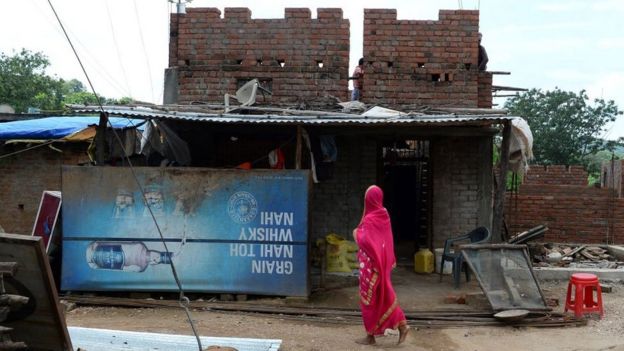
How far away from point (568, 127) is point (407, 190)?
47.9 feet

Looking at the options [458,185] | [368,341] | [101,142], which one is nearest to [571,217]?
[458,185]

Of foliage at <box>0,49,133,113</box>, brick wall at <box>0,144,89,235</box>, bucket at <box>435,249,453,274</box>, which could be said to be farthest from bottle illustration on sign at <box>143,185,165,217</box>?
foliage at <box>0,49,133,113</box>

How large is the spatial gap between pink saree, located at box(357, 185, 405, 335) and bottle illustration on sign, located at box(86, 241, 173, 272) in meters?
3.05

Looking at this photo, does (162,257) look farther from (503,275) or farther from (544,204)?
(544,204)

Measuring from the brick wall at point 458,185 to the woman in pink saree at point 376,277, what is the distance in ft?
14.5

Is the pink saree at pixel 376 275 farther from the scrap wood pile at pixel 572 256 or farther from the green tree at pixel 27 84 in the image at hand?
the green tree at pixel 27 84

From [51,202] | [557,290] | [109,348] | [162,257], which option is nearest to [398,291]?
[557,290]

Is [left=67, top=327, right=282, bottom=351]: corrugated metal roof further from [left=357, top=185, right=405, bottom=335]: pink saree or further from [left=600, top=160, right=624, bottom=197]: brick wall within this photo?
[left=600, top=160, right=624, bottom=197]: brick wall

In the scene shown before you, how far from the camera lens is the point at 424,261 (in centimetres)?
1063

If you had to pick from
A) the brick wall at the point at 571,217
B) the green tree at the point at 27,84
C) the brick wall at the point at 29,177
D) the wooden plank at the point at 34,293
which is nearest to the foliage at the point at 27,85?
the green tree at the point at 27,84

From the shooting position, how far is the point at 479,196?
1085 cm

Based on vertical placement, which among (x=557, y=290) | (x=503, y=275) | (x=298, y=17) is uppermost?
(x=298, y=17)

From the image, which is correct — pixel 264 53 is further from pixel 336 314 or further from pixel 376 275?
pixel 376 275

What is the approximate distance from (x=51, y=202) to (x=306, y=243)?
4.17 m
